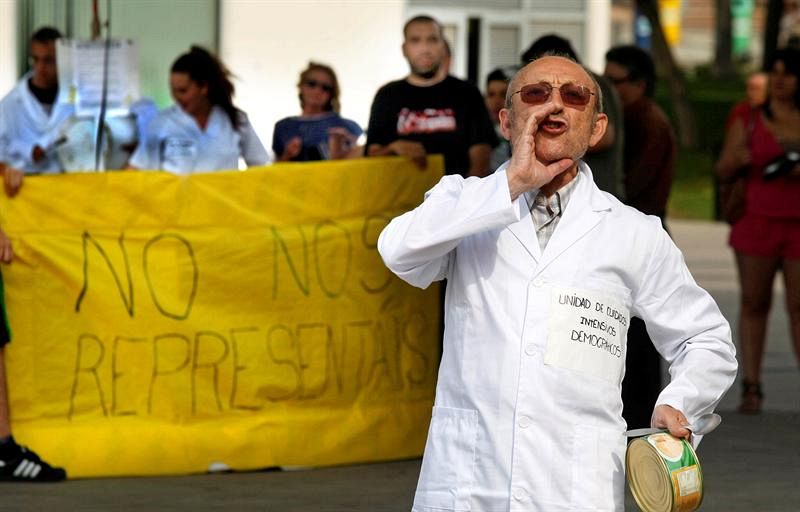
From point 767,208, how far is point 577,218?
5708mm

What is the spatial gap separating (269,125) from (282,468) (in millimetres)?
3530

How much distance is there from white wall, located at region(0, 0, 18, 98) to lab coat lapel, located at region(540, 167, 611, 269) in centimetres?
676

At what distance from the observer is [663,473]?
11.9 ft

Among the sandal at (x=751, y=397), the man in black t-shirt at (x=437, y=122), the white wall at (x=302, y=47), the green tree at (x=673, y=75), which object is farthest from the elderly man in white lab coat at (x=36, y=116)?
the green tree at (x=673, y=75)

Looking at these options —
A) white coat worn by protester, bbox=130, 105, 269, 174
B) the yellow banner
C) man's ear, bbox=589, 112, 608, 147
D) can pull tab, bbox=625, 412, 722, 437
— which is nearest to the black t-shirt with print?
the yellow banner

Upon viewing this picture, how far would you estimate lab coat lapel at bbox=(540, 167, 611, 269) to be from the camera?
3768 millimetres

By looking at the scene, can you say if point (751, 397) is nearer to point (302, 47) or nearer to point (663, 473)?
point (302, 47)

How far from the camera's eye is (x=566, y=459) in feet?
12.1

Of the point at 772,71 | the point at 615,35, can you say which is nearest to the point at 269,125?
the point at 772,71

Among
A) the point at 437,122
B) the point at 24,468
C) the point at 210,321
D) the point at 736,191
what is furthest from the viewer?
the point at 736,191

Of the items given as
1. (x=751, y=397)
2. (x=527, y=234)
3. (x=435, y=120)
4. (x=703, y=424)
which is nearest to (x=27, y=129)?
(x=435, y=120)

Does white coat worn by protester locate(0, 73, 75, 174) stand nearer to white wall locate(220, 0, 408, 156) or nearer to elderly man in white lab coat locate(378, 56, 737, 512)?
white wall locate(220, 0, 408, 156)

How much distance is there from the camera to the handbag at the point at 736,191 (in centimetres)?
948

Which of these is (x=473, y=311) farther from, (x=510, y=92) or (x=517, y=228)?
(x=510, y=92)
